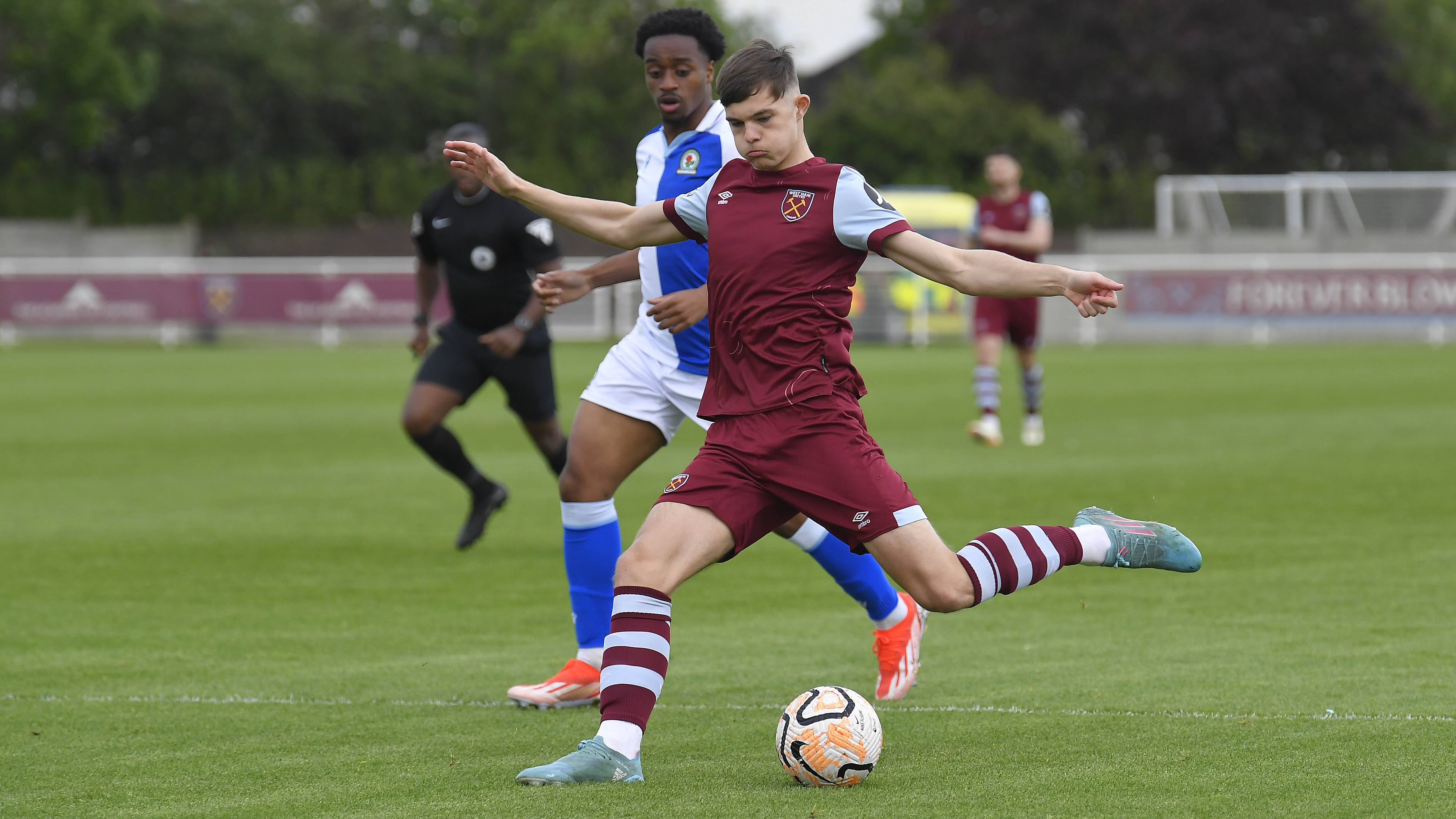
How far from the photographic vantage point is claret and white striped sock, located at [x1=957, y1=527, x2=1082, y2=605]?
495 centimetres

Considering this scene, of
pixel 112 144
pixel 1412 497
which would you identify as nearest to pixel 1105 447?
pixel 1412 497

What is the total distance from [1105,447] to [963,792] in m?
10.0

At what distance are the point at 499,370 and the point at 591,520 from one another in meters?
3.27

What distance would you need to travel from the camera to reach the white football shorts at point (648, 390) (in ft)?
19.5

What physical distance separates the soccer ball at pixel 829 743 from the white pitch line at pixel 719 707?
894 millimetres

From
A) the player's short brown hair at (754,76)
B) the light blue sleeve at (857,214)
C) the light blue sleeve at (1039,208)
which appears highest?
the player's short brown hair at (754,76)

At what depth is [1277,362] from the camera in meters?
25.8

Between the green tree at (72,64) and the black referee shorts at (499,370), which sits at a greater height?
the green tree at (72,64)

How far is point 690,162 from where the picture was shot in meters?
5.98

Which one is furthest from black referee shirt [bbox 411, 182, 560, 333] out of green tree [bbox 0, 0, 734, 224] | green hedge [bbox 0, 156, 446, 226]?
green hedge [bbox 0, 156, 446, 226]

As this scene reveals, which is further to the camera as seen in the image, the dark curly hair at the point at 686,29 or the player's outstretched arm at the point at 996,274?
the dark curly hair at the point at 686,29

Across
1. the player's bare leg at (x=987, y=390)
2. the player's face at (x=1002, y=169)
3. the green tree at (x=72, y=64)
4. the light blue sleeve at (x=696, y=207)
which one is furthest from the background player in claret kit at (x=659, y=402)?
the green tree at (x=72, y=64)

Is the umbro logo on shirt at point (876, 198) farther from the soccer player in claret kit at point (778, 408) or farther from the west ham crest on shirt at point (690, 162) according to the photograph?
the west ham crest on shirt at point (690, 162)

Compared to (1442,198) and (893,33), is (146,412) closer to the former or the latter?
(1442,198)
